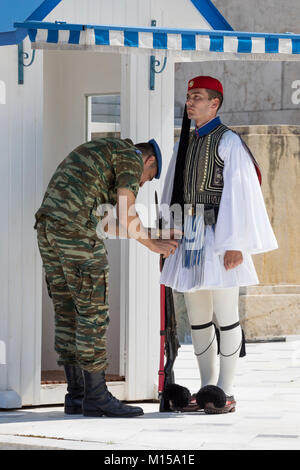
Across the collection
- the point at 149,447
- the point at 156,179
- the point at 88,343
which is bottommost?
the point at 149,447

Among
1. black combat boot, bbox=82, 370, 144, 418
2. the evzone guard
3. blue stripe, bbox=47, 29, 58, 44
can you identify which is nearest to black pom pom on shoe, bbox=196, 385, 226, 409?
the evzone guard

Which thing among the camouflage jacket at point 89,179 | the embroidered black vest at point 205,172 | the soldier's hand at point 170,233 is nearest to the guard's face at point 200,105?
the embroidered black vest at point 205,172

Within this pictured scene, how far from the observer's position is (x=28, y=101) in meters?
7.05

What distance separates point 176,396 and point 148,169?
4.45 feet

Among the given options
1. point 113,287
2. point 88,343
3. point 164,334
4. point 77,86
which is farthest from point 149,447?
point 77,86

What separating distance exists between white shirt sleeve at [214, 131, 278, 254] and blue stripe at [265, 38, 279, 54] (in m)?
0.57

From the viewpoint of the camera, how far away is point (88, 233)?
21.5 ft

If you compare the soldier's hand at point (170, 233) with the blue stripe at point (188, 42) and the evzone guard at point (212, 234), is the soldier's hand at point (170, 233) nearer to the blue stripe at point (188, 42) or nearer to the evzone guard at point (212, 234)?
the evzone guard at point (212, 234)

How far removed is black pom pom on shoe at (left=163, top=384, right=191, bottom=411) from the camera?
7.03 metres

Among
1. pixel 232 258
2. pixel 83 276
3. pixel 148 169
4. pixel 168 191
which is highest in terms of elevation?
pixel 148 169

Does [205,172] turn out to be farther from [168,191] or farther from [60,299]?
[60,299]

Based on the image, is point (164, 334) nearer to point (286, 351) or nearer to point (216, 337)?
point (216, 337)

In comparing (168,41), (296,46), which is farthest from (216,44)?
(296,46)

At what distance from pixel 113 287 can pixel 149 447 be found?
113 inches
